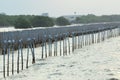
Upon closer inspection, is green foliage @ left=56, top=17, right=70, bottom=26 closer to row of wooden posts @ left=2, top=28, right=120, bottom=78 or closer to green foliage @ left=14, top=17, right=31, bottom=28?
green foliage @ left=14, top=17, right=31, bottom=28

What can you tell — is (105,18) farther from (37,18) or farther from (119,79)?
(119,79)

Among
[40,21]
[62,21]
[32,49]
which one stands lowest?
[32,49]

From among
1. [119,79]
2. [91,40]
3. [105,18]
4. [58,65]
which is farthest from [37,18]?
[105,18]

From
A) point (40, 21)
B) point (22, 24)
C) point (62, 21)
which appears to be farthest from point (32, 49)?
point (62, 21)

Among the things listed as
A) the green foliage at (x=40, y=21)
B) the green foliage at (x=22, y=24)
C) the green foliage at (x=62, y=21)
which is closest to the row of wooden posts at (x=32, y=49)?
the green foliage at (x=22, y=24)

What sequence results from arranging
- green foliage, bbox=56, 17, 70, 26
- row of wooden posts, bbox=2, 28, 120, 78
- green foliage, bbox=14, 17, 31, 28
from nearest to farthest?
row of wooden posts, bbox=2, 28, 120, 78 < green foliage, bbox=14, 17, 31, 28 < green foliage, bbox=56, 17, 70, 26

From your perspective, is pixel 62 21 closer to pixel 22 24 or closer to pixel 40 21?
pixel 40 21

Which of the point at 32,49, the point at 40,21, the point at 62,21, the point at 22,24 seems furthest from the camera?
the point at 62,21

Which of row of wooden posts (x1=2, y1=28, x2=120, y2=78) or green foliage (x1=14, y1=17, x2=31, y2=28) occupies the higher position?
green foliage (x1=14, y1=17, x2=31, y2=28)

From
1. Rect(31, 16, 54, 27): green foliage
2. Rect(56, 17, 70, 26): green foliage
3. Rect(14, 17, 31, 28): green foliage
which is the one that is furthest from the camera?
Rect(56, 17, 70, 26): green foliage

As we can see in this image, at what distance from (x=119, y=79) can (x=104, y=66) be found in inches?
165

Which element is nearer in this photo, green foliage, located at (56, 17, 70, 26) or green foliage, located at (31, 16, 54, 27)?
green foliage, located at (31, 16, 54, 27)

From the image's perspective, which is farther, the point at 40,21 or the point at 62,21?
the point at 62,21

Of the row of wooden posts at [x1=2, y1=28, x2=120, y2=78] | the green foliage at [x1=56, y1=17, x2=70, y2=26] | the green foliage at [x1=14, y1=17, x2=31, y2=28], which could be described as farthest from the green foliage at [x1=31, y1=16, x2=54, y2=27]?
the row of wooden posts at [x1=2, y1=28, x2=120, y2=78]
